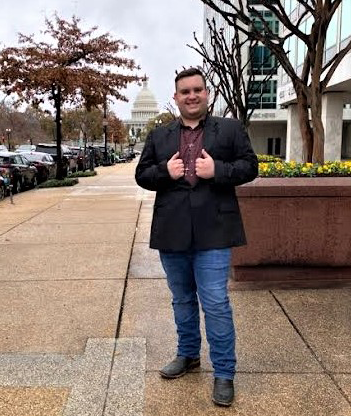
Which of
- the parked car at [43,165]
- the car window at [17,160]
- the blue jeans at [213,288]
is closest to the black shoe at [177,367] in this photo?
the blue jeans at [213,288]

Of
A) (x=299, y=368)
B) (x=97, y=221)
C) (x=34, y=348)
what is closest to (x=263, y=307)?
(x=299, y=368)

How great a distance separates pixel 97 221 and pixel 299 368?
276 inches

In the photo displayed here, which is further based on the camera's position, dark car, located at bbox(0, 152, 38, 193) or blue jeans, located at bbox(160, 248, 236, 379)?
dark car, located at bbox(0, 152, 38, 193)

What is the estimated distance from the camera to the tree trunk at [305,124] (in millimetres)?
8855

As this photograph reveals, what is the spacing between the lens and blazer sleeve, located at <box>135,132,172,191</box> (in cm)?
310

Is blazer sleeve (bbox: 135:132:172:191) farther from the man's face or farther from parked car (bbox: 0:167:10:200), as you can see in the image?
parked car (bbox: 0:167:10:200)

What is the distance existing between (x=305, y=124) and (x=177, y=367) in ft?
20.8

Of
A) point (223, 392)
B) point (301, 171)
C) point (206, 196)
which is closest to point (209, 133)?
point (206, 196)

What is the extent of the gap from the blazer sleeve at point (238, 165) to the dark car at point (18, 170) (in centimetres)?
1511

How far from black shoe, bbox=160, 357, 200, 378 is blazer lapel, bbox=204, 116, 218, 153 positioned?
1.39 metres

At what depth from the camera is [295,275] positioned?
17.7 feet

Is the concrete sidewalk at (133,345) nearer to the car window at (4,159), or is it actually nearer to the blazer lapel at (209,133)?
the blazer lapel at (209,133)

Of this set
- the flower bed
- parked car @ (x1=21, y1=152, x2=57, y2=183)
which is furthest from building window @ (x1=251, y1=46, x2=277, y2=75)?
parked car @ (x1=21, y1=152, x2=57, y2=183)

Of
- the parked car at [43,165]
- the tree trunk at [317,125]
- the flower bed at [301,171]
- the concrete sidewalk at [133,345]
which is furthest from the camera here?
the parked car at [43,165]
